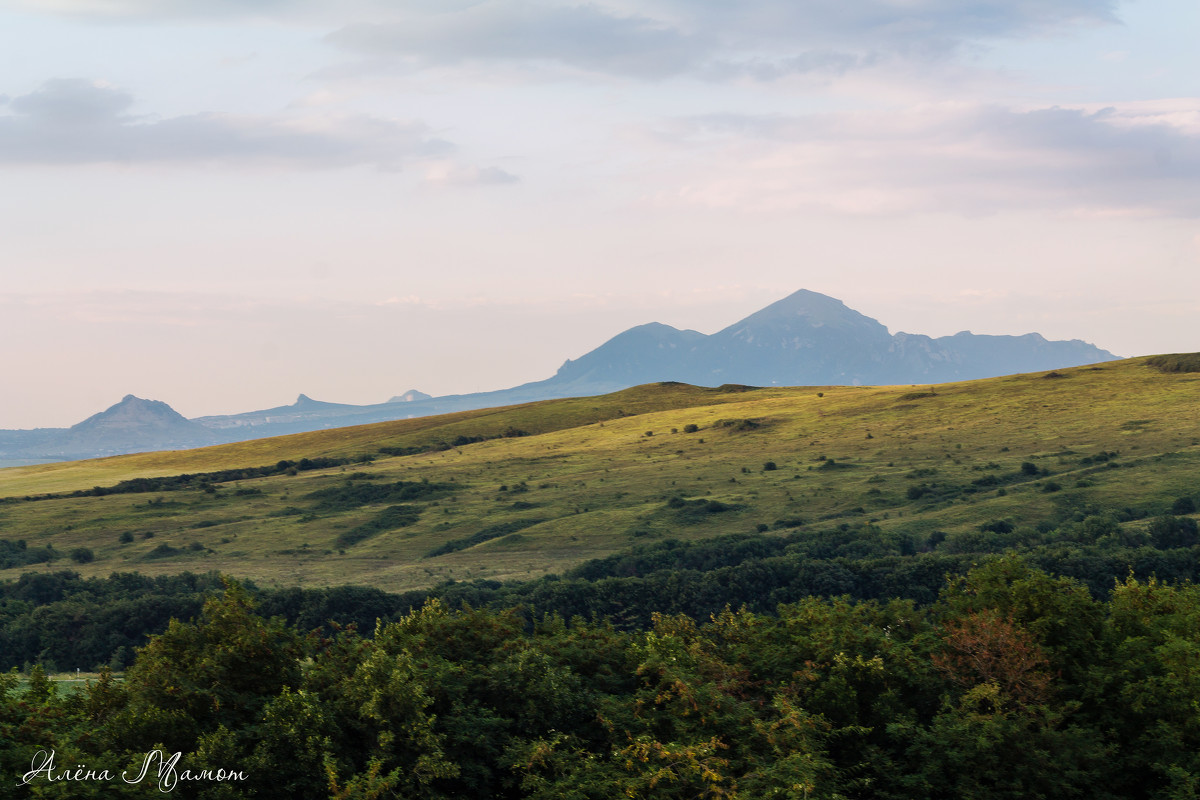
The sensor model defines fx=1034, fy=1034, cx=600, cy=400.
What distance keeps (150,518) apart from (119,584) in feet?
154

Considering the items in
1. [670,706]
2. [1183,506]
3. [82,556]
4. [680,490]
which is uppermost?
[670,706]

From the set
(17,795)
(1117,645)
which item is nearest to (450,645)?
(17,795)

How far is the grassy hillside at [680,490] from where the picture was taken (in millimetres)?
114438

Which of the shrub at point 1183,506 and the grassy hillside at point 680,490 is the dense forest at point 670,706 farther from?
the shrub at point 1183,506

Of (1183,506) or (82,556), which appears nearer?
(1183,506)

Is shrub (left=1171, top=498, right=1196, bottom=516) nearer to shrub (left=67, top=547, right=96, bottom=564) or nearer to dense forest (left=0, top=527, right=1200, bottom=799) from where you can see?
dense forest (left=0, top=527, right=1200, bottom=799)

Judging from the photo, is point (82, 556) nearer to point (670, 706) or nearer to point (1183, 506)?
point (670, 706)

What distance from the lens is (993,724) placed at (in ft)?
81.6

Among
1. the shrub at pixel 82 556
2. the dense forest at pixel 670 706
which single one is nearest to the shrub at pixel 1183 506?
the dense forest at pixel 670 706

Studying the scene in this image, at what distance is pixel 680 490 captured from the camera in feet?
458

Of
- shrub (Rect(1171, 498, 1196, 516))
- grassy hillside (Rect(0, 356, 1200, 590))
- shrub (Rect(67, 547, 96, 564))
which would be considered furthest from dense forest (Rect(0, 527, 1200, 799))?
shrub (Rect(67, 547, 96, 564))

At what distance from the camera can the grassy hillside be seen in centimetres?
11444

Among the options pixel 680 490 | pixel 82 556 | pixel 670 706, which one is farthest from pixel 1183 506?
pixel 82 556

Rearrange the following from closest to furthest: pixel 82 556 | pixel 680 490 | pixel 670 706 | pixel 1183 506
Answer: pixel 670 706 → pixel 1183 506 → pixel 82 556 → pixel 680 490
